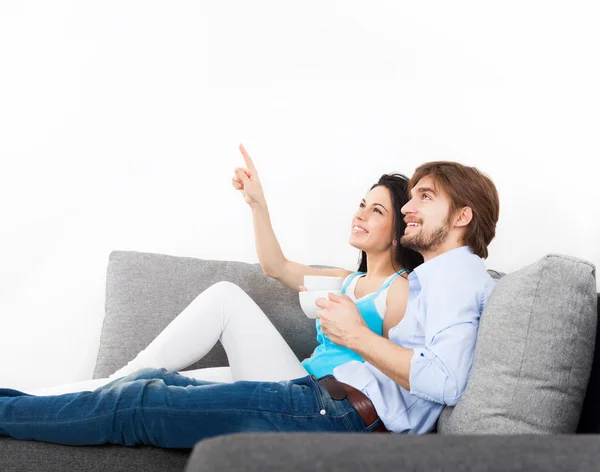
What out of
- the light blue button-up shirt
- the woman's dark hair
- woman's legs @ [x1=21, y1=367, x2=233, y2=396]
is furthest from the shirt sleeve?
woman's legs @ [x1=21, y1=367, x2=233, y2=396]

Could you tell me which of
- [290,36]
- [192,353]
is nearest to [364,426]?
[192,353]

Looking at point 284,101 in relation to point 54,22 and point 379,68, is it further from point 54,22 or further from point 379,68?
point 54,22

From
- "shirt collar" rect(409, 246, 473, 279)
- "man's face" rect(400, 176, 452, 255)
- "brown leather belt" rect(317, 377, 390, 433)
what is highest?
"man's face" rect(400, 176, 452, 255)

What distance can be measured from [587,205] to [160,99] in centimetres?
176

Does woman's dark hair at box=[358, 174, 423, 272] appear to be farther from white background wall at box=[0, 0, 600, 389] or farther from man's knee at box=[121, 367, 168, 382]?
man's knee at box=[121, 367, 168, 382]

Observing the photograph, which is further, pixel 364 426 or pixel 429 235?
pixel 429 235

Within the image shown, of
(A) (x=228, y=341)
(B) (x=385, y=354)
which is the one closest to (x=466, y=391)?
(B) (x=385, y=354)

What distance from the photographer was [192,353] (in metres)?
1.83

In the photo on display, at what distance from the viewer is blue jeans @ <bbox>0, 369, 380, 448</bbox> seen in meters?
1.37

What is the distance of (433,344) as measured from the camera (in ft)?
4.87

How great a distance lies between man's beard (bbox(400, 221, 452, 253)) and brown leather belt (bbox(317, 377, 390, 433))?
0.47m

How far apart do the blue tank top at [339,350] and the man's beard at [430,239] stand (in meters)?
0.18

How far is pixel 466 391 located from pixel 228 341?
0.72 m

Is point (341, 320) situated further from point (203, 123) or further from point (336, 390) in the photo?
point (203, 123)
